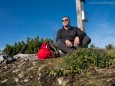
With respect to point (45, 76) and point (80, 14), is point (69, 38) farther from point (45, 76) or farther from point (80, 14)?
point (45, 76)

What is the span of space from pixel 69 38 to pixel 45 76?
302 cm

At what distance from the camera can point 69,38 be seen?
11.5 m

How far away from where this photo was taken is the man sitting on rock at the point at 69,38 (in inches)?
434

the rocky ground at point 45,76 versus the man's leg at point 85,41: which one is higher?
the man's leg at point 85,41

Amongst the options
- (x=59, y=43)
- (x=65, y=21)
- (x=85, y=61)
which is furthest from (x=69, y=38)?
(x=85, y=61)

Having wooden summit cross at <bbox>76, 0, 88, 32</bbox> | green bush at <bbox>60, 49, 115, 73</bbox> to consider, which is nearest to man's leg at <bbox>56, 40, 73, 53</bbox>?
green bush at <bbox>60, 49, 115, 73</bbox>

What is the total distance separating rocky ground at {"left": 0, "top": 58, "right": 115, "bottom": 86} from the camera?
7.82 meters

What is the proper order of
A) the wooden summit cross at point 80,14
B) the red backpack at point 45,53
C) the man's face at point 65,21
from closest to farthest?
the red backpack at point 45,53 → the man's face at point 65,21 → the wooden summit cross at point 80,14

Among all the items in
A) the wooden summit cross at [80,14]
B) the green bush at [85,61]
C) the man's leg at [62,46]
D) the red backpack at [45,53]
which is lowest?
the green bush at [85,61]

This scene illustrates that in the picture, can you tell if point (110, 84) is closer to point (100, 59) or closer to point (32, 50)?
point (100, 59)

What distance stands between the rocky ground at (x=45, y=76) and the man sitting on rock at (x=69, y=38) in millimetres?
1287

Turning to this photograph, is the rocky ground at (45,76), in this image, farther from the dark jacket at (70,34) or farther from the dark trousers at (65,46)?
the dark jacket at (70,34)

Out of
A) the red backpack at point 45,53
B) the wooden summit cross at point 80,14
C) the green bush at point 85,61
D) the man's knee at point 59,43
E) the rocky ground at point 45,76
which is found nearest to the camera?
the rocky ground at point 45,76

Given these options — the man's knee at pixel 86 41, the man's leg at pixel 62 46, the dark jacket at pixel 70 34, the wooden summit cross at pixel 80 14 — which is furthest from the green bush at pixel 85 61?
the wooden summit cross at pixel 80 14
